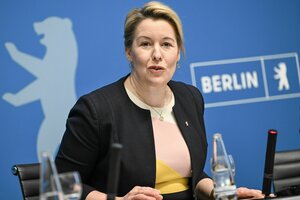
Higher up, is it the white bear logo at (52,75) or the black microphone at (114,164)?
the white bear logo at (52,75)

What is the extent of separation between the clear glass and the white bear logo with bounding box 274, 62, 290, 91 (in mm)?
2953

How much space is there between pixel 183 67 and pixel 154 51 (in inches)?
55.5

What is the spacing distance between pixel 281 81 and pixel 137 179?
2085mm

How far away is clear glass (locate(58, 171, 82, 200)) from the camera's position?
4.48 feet

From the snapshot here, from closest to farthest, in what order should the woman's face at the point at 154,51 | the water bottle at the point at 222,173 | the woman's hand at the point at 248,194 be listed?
the water bottle at the point at 222,173
the woman's hand at the point at 248,194
the woman's face at the point at 154,51

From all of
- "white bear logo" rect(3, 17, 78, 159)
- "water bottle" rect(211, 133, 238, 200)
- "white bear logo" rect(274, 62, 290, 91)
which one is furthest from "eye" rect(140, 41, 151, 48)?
"white bear logo" rect(274, 62, 290, 91)

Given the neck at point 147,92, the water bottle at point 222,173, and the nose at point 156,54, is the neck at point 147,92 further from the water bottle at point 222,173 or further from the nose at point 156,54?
the water bottle at point 222,173

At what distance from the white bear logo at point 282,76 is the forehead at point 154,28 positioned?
1794mm

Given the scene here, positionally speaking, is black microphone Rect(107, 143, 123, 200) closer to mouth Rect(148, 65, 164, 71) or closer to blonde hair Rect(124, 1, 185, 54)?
mouth Rect(148, 65, 164, 71)

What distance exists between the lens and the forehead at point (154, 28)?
2469 millimetres

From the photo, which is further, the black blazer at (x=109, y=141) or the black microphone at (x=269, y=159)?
the black blazer at (x=109, y=141)

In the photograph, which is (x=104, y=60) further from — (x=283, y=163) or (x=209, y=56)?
(x=283, y=163)

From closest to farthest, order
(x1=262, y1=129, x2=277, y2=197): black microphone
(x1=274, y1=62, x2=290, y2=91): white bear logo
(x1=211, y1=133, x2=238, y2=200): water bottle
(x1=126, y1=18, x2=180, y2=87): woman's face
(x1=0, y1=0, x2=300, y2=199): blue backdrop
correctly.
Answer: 1. (x1=262, y1=129, x2=277, y2=197): black microphone
2. (x1=211, y1=133, x2=238, y2=200): water bottle
3. (x1=126, y1=18, x2=180, y2=87): woman's face
4. (x1=0, y1=0, x2=300, y2=199): blue backdrop
5. (x1=274, y1=62, x2=290, y2=91): white bear logo

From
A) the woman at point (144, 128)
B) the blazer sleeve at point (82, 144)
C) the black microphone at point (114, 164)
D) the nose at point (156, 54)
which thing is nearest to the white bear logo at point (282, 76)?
the woman at point (144, 128)
